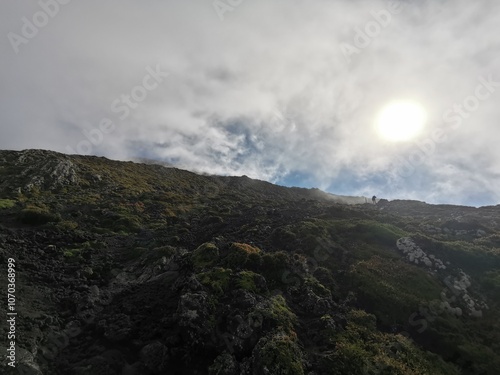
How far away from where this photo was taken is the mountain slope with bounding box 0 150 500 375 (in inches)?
841

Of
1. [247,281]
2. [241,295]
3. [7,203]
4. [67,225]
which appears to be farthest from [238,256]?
[7,203]

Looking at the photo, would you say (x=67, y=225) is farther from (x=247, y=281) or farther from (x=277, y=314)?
(x=277, y=314)

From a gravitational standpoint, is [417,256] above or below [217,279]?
above

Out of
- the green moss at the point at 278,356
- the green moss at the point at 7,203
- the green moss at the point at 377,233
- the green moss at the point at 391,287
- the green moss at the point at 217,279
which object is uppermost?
the green moss at the point at 377,233

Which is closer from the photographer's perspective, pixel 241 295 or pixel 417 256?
pixel 241 295

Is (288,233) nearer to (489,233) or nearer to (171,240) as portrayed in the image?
(171,240)

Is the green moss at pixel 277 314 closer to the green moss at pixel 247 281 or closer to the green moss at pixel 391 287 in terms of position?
the green moss at pixel 247 281

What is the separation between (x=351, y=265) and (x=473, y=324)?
39.1 feet

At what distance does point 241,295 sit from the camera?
1042 inches

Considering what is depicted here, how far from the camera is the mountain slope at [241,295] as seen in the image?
21.4 m

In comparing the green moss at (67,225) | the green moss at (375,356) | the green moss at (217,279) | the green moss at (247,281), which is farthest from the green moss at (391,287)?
the green moss at (67,225)

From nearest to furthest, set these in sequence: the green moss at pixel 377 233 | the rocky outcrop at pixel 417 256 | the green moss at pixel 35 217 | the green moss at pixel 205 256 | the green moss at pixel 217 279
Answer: the green moss at pixel 217 279 < the green moss at pixel 205 256 < the rocky outcrop at pixel 417 256 < the green moss at pixel 35 217 < the green moss at pixel 377 233

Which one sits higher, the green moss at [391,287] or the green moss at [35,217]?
the green moss at [35,217]

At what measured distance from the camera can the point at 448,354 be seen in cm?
2380
